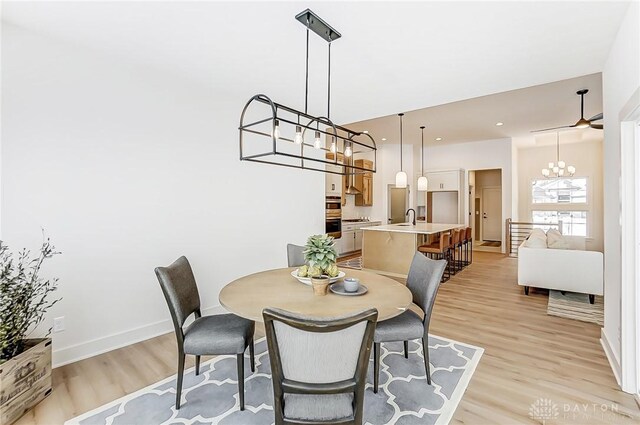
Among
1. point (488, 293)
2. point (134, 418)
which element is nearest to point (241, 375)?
point (134, 418)

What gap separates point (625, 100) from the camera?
214 cm

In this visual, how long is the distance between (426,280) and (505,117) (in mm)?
5006

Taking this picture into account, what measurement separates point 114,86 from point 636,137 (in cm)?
416

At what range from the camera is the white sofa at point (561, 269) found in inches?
155

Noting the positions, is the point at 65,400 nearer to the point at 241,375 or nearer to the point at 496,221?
the point at 241,375

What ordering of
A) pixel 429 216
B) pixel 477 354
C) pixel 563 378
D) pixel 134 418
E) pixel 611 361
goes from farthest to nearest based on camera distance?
pixel 429 216 < pixel 477 354 < pixel 611 361 < pixel 563 378 < pixel 134 418

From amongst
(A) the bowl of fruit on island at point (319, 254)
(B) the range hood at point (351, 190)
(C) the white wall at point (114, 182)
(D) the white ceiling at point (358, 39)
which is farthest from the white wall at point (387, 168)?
(A) the bowl of fruit on island at point (319, 254)

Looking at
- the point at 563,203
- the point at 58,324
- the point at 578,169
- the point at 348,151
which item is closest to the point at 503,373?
the point at 348,151

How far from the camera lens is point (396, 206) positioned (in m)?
8.77

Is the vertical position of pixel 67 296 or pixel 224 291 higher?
pixel 224 291

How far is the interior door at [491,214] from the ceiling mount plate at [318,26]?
9.87m

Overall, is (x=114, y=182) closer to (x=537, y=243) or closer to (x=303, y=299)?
(x=303, y=299)

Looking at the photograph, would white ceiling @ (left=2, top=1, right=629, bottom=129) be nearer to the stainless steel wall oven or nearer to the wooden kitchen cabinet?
the stainless steel wall oven

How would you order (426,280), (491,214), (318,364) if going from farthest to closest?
(491,214), (426,280), (318,364)
